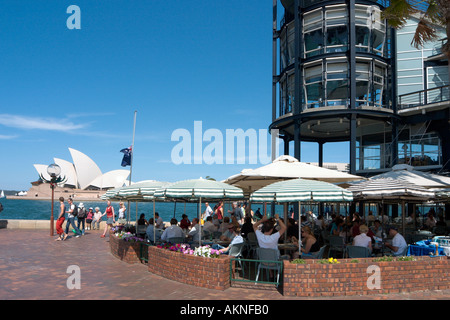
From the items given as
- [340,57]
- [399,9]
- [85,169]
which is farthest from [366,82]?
[85,169]

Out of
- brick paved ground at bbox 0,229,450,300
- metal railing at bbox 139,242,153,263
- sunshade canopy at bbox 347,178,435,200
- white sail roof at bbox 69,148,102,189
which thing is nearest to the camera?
Answer: brick paved ground at bbox 0,229,450,300

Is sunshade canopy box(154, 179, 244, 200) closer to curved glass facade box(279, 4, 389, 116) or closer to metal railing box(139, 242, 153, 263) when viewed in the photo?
metal railing box(139, 242, 153, 263)

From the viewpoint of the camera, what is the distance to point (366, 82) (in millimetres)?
25406

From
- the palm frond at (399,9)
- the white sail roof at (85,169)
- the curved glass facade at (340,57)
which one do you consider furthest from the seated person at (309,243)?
the white sail roof at (85,169)

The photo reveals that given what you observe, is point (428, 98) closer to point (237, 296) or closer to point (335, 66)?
point (335, 66)

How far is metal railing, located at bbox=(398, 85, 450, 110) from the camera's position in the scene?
956 inches

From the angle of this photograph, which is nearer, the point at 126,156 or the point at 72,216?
the point at 72,216

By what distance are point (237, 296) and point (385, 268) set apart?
3.20 m

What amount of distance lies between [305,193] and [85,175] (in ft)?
443

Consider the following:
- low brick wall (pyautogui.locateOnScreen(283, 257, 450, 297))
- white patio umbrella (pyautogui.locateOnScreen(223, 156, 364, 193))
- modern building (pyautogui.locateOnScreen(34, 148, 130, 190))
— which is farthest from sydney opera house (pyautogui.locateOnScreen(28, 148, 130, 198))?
low brick wall (pyautogui.locateOnScreen(283, 257, 450, 297))

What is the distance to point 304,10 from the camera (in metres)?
26.6

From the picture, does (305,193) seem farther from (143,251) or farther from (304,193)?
(143,251)

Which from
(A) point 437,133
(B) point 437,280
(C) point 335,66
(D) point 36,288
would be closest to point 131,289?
(D) point 36,288

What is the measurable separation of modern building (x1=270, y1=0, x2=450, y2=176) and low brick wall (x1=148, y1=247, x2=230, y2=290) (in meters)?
17.1
